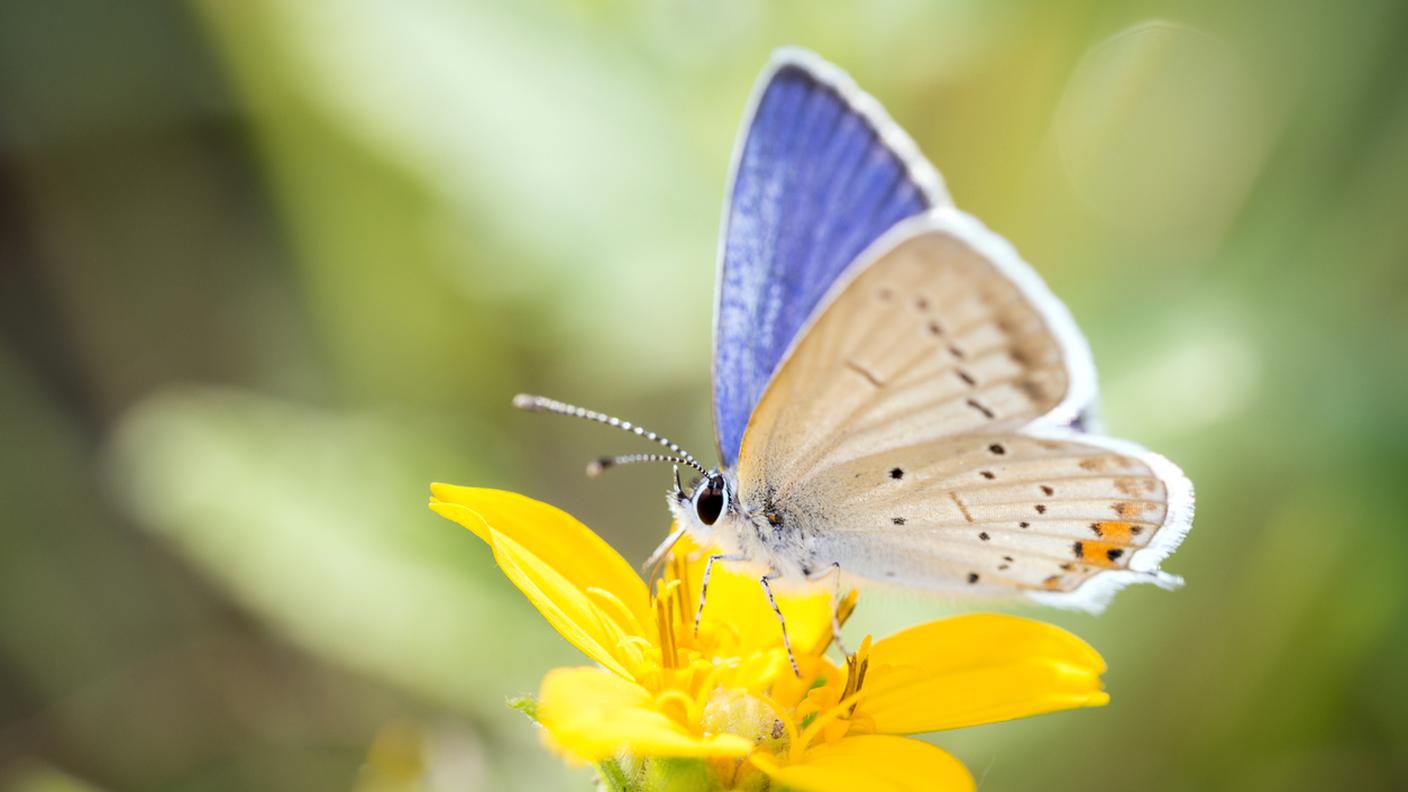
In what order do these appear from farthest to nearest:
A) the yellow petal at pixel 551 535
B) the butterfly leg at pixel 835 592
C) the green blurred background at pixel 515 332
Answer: the green blurred background at pixel 515 332 → the butterfly leg at pixel 835 592 → the yellow petal at pixel 551 535

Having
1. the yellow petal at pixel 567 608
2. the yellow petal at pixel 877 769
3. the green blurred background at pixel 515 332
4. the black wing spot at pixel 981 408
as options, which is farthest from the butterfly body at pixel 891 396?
the green blurred background at pixel 515 332

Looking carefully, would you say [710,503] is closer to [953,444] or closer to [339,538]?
[953,444]

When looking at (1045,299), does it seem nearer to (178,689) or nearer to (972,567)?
(972,567)

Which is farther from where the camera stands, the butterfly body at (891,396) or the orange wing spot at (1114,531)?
the orange wing spot at (1114,531)

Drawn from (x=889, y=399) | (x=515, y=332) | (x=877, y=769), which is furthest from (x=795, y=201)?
(x=515, y=332)

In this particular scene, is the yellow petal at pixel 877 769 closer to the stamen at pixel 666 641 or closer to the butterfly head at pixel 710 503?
the stamen at pixel 666 641

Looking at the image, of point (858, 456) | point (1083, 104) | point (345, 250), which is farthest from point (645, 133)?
point (858, 456)
